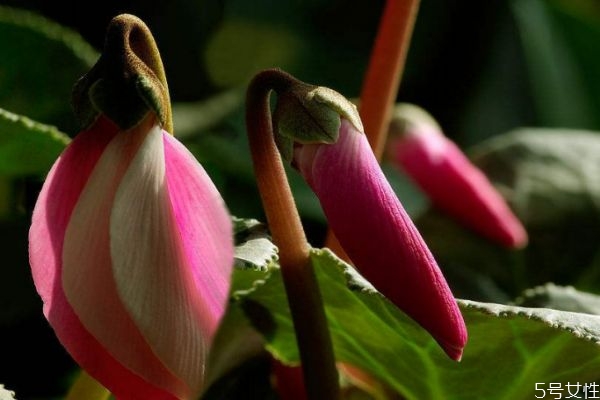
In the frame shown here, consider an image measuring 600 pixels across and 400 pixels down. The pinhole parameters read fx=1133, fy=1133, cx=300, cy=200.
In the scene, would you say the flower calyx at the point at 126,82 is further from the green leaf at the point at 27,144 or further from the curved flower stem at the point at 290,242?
the green leaf at the point at 27,144

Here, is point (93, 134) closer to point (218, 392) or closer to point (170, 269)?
point (170, 269)

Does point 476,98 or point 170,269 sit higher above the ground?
point 170,269

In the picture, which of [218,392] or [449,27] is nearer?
[218,392]

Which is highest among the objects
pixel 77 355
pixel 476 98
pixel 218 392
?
pixel 77 355

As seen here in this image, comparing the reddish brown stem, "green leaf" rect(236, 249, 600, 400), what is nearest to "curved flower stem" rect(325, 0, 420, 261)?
the reddish brown stem

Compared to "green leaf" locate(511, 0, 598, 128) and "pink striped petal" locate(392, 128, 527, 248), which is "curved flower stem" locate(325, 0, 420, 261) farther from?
"green leaf" locate(511, 0, 598, 128)

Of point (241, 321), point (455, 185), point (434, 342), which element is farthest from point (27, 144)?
point (455, 185)

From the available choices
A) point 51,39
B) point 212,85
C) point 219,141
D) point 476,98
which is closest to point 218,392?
point 51,39

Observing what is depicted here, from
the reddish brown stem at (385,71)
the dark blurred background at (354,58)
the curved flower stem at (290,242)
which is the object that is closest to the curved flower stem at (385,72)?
the reddish brown stem at (385,71)
